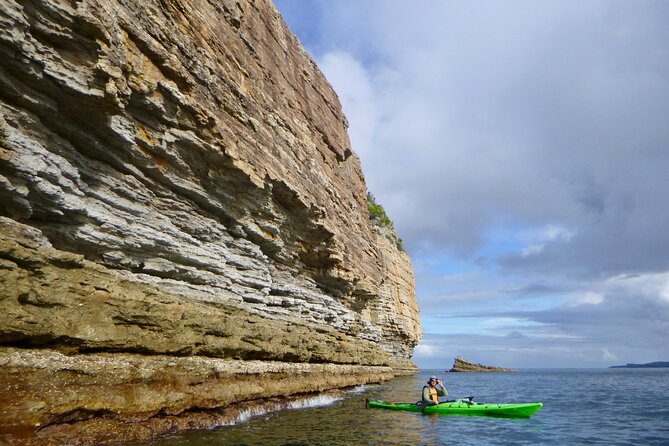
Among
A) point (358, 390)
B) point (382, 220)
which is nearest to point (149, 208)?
point (358, 390)

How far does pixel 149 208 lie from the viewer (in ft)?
47.9

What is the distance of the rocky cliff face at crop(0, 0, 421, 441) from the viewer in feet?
30.8

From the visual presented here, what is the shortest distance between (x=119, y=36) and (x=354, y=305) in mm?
26740

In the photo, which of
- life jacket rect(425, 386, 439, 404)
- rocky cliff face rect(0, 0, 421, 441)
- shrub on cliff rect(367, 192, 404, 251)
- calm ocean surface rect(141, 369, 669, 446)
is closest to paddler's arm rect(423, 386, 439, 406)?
life jacket rect(425, 386, 439, 404)

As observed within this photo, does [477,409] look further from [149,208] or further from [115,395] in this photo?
A: [149,208]

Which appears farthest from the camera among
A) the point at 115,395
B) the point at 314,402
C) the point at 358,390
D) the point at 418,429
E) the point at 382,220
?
the point at 382,220

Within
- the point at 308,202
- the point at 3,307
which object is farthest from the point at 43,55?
the point at 308,202

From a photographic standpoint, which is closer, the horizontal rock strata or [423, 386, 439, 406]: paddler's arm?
the horizontal rock strata

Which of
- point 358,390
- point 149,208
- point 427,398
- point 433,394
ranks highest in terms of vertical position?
point 149,208

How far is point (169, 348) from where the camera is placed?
11.9 m

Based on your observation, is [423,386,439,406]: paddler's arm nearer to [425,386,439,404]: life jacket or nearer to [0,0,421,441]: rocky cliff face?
[425,386,439,404]: life jacket

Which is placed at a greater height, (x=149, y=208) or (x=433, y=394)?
(x=149, y=208)

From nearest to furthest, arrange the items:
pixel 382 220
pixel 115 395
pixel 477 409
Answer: pixel 115 395
pixel 477 409
pixel 382 220

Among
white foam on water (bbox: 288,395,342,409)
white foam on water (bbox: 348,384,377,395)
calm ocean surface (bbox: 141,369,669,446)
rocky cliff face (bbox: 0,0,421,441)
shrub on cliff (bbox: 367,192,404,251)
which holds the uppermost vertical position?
shrub on cliff (bbox: 367,192,404,251)
